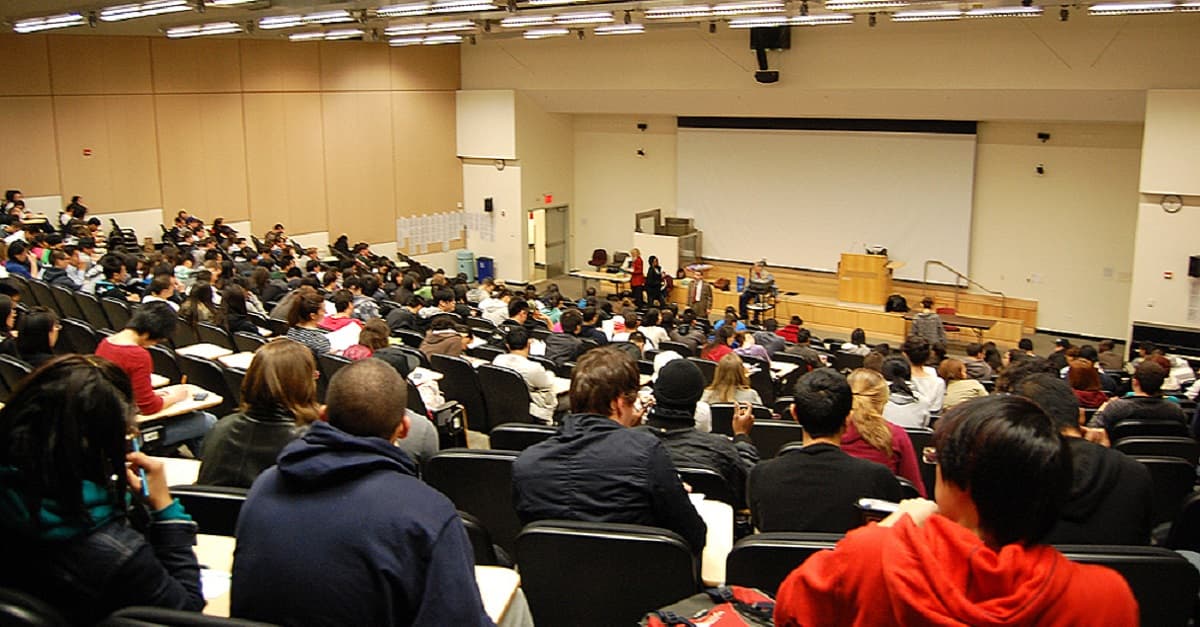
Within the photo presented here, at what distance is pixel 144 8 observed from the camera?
11656 millimetres

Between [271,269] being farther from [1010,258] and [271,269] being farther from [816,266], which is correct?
[1010,258]

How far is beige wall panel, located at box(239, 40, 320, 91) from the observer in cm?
1684

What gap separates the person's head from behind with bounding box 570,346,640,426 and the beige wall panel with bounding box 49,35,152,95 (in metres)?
14.0

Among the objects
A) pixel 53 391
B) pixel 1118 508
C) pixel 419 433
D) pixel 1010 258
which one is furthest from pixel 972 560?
pixel 1010 258

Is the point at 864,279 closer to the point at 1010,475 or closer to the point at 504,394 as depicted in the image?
the point at 504,394

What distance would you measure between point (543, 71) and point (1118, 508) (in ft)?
53.9

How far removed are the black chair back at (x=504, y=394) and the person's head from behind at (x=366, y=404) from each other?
4.30m

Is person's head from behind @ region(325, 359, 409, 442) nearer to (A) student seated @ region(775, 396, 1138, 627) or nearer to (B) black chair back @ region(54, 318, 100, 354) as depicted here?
(A) student seated @ region(775, 396, 1138, 627)

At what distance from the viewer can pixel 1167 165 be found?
13.2 metres

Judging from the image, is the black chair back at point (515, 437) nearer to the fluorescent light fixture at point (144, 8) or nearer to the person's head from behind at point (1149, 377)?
the person's head from behind at point (1149, 377)

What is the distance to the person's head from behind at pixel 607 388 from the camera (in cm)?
345

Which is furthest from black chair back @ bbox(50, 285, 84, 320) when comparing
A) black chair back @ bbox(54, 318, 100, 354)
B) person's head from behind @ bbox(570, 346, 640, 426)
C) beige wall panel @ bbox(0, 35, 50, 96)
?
beige wall panel @ bbox(0, 35, 50, 96)

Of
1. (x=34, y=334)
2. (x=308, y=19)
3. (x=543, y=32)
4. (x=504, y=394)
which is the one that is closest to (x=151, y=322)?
(x=34, y=334)

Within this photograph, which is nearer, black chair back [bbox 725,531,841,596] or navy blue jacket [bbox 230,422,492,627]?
navy blue jacket [bbox 230,422,492,627]
